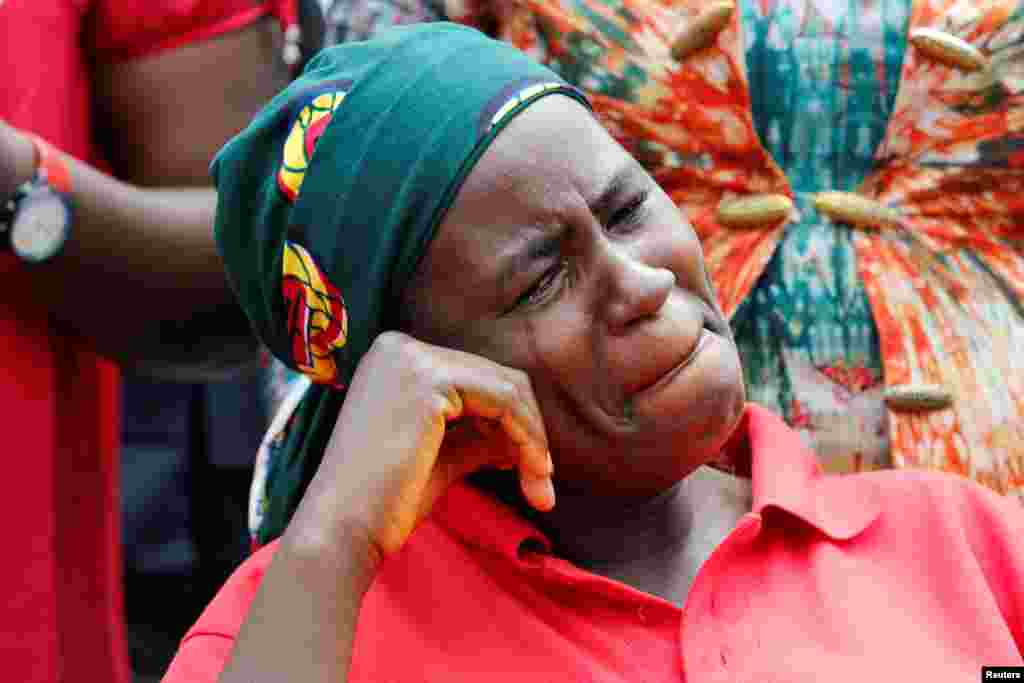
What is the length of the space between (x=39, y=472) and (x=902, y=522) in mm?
1352

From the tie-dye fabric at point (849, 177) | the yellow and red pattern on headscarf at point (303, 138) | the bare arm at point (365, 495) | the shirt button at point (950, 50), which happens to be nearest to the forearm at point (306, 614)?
the bare arm at point (365, 495)

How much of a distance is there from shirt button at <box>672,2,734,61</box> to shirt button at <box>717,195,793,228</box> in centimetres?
24

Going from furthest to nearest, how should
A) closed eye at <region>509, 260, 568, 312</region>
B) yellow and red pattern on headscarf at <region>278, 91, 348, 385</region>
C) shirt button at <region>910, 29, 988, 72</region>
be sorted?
shirt button at <region>910, 29, 988, 72</region> → yellow and red pattern on headscarf at <region>278, 91, 348, 385</region> → closed eye at <region>509, 260, 568, 312</region>

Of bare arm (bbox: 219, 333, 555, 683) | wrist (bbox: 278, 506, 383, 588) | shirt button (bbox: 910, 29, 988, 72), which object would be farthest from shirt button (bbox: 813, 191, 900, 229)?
wrist (bbox: 278, 506, 383, 588)

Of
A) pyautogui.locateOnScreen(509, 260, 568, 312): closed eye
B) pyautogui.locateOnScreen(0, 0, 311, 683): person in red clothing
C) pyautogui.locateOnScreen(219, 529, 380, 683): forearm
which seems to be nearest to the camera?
pyautogui.locateOnScreen(219, 529, 380, 683): forearm

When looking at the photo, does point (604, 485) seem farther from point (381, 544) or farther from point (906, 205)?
point (906, 205)

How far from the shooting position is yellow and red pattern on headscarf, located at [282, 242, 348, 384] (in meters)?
1.96

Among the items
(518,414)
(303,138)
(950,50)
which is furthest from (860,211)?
(303,138)

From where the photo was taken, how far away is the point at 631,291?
5.88ft

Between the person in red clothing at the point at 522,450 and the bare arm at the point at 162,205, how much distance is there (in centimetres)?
48

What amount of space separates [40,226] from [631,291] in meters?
1.02

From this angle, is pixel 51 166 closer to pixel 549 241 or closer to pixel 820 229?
pixel 549 241

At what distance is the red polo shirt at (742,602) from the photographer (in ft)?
5.94

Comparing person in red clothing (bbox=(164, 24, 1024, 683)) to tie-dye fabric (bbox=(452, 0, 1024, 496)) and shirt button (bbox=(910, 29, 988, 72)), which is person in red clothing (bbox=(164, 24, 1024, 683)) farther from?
shirt button (bbox=(910, 29, 988, 72))
